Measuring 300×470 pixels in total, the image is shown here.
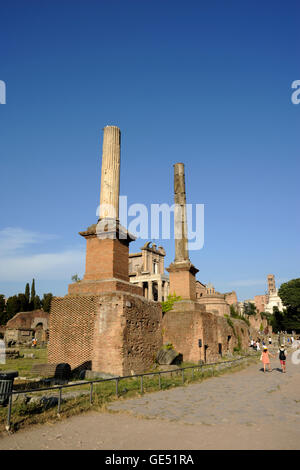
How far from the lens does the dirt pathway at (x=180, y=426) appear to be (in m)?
5.18

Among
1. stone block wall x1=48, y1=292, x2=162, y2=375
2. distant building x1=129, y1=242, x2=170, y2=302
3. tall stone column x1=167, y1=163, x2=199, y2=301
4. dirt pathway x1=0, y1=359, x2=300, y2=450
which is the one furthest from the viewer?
distant building x1=129, y1=242, x2=170, y2=302

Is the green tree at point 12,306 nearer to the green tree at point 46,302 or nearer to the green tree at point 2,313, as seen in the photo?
the green tree at point 2,313

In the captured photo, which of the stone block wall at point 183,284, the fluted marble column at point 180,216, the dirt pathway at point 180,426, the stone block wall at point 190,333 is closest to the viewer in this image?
the dirt pathway at point 180,426

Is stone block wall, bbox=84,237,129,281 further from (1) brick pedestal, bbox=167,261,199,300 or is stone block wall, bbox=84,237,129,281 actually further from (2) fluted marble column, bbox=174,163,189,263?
(2) fluted marble column, bbox=174,163,189,263

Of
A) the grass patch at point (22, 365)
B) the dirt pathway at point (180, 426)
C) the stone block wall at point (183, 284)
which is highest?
the stone block wall at point (183, 284)

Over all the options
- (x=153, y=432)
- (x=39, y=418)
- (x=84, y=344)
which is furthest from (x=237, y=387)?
(x=39, y=418)

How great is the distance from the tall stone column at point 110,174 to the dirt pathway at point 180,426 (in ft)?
25.6

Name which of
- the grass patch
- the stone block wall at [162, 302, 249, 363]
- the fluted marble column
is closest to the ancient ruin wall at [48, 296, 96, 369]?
the grass patch

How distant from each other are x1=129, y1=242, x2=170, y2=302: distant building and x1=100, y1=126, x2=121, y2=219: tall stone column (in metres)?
41.3

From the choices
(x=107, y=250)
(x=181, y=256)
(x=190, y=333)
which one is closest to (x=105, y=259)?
(x=107, y=250)

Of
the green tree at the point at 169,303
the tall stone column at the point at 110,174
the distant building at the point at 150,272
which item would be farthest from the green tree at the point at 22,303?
the tall stone column at the point at 110,174

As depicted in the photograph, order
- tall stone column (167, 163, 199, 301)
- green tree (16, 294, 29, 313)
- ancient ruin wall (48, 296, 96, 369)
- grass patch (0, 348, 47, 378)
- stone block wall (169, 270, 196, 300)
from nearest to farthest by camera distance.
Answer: ancient ruin wall (48, 296, 96, 369) < grass patch (0, 348, 47, 378) < stone block wall (169, 270, 196, 300) < tall stone column (167, 163, 199, 301) < green tree (16, 294, 29, 313)

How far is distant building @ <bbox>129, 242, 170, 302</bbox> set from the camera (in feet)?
187
